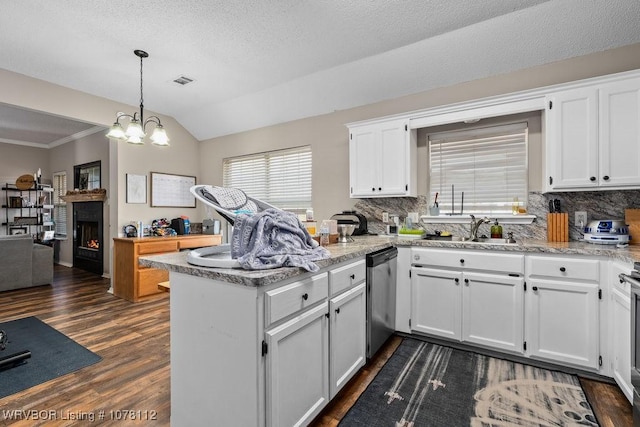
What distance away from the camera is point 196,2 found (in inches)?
91.2

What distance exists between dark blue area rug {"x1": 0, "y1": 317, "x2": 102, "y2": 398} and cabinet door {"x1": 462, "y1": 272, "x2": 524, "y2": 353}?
3.09 metres

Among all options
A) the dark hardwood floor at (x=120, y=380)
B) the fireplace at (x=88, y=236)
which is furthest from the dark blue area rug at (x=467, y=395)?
the fireplace at (x=88, y=236)

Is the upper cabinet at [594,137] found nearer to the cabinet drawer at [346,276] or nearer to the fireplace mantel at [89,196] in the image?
the cabinet drawer at [346,276]

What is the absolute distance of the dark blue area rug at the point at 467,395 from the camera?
1730 millimetres

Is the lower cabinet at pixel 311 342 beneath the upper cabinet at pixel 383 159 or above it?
beneath

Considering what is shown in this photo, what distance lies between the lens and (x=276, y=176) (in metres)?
4.64

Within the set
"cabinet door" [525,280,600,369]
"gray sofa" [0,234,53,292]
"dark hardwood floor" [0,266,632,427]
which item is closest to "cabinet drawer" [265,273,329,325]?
"dark hardwood floor" [0,266,632,427]

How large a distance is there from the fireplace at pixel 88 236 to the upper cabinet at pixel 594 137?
6749 millimetres

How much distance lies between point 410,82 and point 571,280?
239cm

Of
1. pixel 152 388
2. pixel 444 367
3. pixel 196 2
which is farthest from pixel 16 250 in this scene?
pixel 444 367

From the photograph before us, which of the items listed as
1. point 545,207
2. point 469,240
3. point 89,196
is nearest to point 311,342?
point 469,240

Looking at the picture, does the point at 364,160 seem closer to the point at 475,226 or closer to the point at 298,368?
the point at 475,226

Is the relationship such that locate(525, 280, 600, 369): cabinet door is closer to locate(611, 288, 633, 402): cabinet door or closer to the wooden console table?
locate(611, 288, 633, 402): cabinet door

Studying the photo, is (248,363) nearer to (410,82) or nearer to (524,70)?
(410,82)
